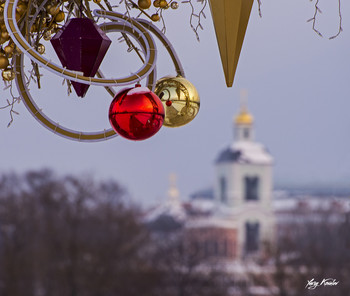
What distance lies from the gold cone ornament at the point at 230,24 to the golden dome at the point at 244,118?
52.9 meters

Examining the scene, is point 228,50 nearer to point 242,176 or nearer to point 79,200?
point 79,200

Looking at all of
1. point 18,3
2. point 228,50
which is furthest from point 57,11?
point 228,50

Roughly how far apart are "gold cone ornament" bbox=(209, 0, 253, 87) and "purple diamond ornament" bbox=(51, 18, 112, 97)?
18 centimetres

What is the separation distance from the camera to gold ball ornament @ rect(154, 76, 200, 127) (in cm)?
216

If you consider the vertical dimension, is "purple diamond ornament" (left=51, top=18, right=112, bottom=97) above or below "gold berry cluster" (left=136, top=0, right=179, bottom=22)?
below

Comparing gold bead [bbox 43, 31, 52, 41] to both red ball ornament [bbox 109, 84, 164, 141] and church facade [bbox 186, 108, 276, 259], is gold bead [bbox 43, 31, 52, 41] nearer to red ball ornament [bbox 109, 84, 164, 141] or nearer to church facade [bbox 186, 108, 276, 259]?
red ball ornament [bbox 109, 84, 164, 141]

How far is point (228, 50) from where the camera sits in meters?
1.97

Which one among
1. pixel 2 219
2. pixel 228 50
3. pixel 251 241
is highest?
pixel 228 50

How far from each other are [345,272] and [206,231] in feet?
64.0

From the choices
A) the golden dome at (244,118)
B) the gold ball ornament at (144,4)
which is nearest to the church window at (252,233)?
the golden dome at (244,118)

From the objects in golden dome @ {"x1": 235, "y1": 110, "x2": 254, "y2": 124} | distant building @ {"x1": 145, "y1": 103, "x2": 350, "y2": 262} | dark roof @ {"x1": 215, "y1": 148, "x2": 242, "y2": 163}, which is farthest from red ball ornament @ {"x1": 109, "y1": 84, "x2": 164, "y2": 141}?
dark roof @ {"x1": 215, "y1": 148, "x2": 242, "y2": 163}

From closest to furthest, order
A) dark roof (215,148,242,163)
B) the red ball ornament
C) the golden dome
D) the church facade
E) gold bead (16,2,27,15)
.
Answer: the red ball ornament
gold bead (16,2,27,15)
the golden dome
the church facade
dark roof (215,148,242,163)

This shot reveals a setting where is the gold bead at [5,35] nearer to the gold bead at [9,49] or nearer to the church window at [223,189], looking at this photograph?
the gold bead at [9,49]

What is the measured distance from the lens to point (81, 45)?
1946 mm
